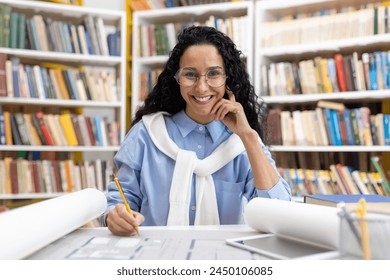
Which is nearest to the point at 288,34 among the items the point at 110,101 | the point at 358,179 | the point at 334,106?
the point at 334,106

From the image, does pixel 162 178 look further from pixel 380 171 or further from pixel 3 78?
pixel 3 78

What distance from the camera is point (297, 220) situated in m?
0.80

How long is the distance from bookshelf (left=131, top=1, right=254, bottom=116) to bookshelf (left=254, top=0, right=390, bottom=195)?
209 mm

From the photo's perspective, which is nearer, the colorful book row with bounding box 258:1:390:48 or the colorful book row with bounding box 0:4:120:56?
the colorful book row with bounding box 258:1:390:48

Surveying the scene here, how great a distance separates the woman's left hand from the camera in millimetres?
1366

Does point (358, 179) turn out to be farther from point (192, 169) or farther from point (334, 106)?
point (192, 169)

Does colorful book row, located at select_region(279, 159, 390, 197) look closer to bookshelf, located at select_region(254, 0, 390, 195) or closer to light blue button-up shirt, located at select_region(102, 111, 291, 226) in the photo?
bookshelf, located at select_region(254, 0, 390, 195)

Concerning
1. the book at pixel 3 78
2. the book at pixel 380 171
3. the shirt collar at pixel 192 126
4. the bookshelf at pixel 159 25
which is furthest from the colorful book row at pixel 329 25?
the book at pixel 3 78

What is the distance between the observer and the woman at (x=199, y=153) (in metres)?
1.34

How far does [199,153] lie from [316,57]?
1829 mm

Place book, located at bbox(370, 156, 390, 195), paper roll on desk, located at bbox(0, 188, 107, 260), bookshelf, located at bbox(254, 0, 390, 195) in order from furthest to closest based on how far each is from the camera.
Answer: bookshelf, located at bbox(254, 0, 390, 195)
book, located at bbox(370, 156, 390, 195)
paper roll on desk, located at bbox(0, 188, 107, 260)

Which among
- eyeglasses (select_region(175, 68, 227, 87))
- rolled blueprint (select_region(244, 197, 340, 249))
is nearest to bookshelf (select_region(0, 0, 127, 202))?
eyeglasses (select_region(175, 68, 227, 87))

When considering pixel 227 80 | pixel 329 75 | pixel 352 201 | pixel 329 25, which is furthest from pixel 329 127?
pixel 352 201

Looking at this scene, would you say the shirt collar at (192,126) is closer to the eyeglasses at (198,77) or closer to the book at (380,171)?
the eyeglasses at (198,77)
